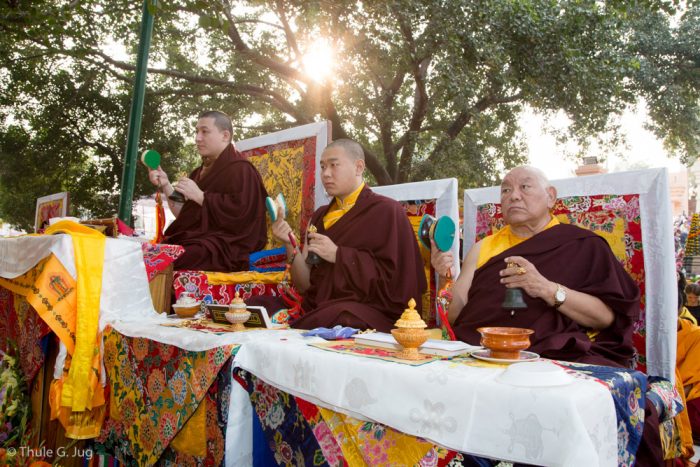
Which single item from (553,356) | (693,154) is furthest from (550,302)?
(693,154)

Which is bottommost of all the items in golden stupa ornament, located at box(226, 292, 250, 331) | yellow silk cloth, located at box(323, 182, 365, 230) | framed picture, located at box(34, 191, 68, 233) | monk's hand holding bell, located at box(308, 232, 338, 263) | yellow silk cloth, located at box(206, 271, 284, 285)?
golden stupa ornament, located at box(226, 292, 250, 331)

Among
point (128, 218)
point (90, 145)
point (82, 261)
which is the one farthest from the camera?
point (90, 145)

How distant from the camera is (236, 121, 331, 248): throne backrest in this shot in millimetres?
3730

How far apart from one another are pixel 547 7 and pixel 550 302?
27.5ft

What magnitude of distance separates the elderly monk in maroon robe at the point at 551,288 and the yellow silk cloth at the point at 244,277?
136cm

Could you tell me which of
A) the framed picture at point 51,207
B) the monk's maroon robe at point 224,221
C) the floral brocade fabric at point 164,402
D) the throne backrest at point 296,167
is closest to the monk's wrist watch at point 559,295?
the floral brocade fabric at point 164,402

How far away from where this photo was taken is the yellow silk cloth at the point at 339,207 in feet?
9.83

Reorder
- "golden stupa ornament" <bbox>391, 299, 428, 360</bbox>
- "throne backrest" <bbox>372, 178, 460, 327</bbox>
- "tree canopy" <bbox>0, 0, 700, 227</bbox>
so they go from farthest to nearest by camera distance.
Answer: "tree canopy" <bbox>0, 0, 700, 227</bbox>, "throne backrest" <bbox>372, 178, 460, 327</bbox>, "golden stupa ornament" <bbox>391, 299, 428, 360</bbox>

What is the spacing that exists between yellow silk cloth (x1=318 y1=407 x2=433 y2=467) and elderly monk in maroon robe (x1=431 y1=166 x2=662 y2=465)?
0.70 m

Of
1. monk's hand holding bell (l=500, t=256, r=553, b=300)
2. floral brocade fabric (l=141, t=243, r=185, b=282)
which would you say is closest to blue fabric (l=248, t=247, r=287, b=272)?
floral brocade fabric (l=141, t=243, r=185, b=282)

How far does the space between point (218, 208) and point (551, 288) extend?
236 cm

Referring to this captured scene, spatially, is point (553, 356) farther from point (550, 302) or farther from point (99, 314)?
point (99, 314)

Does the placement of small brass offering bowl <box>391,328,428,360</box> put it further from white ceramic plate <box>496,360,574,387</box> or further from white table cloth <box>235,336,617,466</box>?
white ceramic plate <box>496,360,574,387</box>

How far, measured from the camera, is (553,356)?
1.89 metres
